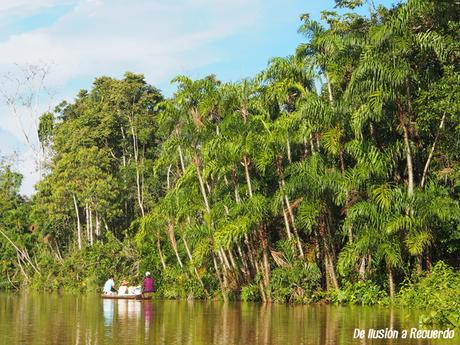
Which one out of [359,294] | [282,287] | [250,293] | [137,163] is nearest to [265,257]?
[282,287]

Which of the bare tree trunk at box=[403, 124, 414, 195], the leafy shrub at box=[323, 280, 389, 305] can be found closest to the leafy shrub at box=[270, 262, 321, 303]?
the leafy shrub at box=[323, 280, 389, 305]

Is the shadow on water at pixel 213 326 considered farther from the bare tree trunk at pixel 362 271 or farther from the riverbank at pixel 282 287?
the bare tree trunk at pixel 362 271

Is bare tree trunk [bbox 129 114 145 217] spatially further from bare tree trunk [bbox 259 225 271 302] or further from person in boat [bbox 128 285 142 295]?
bare tree trunk [bbox 259 225 271 302]

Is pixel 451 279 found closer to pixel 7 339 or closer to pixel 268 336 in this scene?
pixel 268 336

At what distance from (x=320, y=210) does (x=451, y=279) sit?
453 centimetres

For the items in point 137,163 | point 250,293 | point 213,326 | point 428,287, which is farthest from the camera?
point 137,163

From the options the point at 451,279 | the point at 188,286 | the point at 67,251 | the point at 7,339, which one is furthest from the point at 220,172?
the point at 67,251

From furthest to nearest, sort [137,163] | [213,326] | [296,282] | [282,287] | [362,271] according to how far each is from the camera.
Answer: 1. [137,163]
2. [282,287]
3. [296,282]
4. [362,271]
5. [213,326]

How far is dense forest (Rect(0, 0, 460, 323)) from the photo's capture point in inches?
744

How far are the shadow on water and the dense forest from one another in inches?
80.3

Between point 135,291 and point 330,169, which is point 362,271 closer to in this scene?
point 330,169

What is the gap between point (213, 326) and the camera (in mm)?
14273

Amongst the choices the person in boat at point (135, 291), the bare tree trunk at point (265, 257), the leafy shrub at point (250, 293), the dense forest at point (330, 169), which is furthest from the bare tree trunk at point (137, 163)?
the bare tree trunk at point (265, 257)

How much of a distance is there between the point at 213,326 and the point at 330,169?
825 cm
